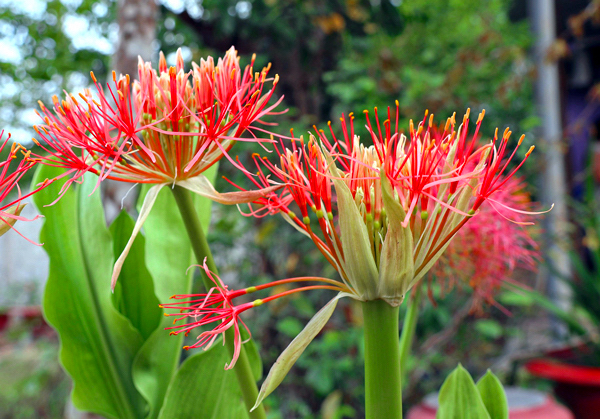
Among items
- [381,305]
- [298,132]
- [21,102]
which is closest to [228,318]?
[381,305]

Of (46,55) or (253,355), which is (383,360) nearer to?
(253,355)

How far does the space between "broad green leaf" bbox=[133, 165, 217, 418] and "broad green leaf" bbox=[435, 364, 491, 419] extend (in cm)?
29

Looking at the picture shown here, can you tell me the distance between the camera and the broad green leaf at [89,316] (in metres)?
0.53

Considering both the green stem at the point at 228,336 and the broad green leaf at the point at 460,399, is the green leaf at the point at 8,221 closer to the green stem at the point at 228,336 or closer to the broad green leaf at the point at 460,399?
the green stem at the point at 228,336

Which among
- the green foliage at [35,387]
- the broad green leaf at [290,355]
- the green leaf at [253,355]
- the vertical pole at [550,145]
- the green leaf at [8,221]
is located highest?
the vertical pole at [550,145]

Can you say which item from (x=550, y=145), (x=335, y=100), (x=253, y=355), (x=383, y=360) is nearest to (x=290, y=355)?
(x=383, y=360)

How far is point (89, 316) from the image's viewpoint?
1.78 ft

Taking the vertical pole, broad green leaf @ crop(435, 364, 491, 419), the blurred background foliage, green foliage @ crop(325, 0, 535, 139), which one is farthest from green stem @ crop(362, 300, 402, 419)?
the vertical pole

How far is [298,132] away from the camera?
1844mm

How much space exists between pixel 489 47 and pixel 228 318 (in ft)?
7.62

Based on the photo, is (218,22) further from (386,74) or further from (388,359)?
(388,359)

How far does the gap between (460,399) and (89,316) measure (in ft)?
1.33

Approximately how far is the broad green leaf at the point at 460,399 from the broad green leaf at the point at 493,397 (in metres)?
0.03

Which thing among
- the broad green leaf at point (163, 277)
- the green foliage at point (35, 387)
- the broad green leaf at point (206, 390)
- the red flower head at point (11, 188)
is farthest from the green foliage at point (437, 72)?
the green foliage at point (35, 387)
